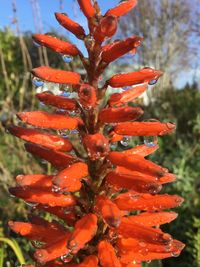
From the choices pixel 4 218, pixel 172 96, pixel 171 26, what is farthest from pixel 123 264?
pixel 171 26

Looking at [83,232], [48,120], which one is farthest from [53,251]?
[48,120]

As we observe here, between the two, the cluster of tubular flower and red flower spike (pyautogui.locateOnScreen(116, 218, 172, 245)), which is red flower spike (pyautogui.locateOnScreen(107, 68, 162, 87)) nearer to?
Answer: the cluster of tubular flower

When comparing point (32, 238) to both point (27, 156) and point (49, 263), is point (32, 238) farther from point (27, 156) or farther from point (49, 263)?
point (27, 156)

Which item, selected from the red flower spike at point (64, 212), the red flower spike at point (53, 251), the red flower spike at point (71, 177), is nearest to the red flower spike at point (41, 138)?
the red flower spike at point (71, 177)

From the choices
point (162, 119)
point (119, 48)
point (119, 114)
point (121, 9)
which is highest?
point (121, 9)

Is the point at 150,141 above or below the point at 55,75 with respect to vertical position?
below

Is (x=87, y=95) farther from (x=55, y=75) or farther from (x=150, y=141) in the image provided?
(x=150, y=141)
